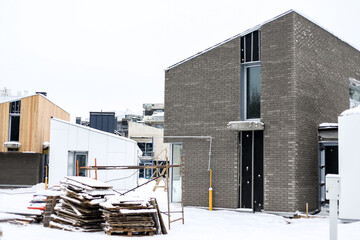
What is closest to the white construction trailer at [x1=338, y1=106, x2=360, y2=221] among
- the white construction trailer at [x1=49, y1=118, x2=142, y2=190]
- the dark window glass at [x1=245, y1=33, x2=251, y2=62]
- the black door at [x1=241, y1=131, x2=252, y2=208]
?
the black door at [x1=241, y1=131, x2=252, y2=208]

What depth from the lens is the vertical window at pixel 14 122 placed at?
3031 cm

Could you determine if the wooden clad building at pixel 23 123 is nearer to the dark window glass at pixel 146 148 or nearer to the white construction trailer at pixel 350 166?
the dark window glass at pixel 146 148

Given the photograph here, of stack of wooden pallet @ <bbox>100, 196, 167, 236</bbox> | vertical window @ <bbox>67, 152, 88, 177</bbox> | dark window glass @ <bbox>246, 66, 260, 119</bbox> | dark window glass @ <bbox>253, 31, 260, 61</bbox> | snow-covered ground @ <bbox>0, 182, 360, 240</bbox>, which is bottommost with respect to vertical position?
snow-covered ground @ <bbox>0, 182, 360, 240</bbox>

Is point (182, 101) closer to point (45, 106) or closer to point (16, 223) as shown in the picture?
point (16, 223)

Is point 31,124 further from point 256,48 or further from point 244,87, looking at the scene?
point 256,48

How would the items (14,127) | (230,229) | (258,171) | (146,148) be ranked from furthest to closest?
(146,148) < (14,127) < (258,171) < (230,229)

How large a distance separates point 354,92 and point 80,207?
14451 mm

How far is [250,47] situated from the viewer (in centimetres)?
1722

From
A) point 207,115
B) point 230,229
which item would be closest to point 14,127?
point 207,115

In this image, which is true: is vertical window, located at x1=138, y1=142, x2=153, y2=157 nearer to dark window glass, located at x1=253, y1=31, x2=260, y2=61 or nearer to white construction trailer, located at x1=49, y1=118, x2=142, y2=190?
white construction trailer, located at x1=49, y1=118, x2=142, y2=190

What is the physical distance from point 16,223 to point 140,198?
3.90 metres

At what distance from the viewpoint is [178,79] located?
18609mm

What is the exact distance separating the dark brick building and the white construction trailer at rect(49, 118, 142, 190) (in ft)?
29.4

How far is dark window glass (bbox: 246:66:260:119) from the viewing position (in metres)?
17.0
